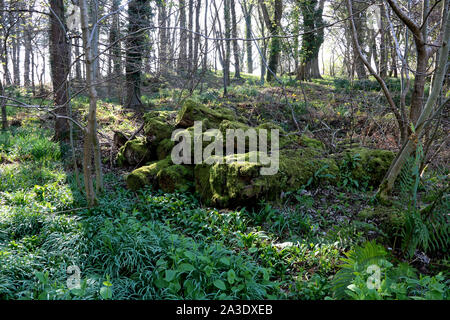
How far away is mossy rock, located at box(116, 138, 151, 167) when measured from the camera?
6.94 metres

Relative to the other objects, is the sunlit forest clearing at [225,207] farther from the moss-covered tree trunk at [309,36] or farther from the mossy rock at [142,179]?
the moss-covered tree trunk at [309,36]

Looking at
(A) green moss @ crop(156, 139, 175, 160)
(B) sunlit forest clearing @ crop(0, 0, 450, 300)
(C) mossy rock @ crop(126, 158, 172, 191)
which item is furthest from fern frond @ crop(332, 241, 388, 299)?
(A) green moss @ crop(156, 139, 175, 160)

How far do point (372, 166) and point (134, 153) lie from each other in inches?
208

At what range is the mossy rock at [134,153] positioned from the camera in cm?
694

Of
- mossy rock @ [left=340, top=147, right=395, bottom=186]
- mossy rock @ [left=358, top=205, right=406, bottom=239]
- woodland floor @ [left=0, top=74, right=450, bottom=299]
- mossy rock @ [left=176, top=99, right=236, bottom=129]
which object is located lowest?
woodland floor @ [left=0, top=74, right=450, bottom=299]

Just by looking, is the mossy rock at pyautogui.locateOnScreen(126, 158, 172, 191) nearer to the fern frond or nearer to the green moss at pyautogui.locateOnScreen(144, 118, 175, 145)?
the green moss at pyautogui.locateOnScreen(144, 118, 175, 145)

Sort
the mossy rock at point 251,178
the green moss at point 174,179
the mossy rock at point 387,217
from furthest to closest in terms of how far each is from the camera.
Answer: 1. the green moss at point 174,179
2. the mossy rock at point 251,178
3. the mossy rock at point 387,217

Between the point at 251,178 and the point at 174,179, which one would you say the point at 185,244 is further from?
the point at 174,179

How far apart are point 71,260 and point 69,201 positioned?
1.90m

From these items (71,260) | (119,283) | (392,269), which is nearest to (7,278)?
(71,260)

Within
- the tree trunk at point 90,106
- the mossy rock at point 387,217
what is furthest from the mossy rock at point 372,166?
the tree trunk at point 90,106

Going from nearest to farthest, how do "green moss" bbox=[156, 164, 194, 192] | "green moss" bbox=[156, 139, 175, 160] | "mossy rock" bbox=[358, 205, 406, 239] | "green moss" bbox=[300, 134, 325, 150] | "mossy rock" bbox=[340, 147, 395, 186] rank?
"mossy rock" bbox=[358, 205, 406, 239], "mossy rock" bbox=[340, 147, 395, 186], "green moss" bbox=[156, 164, 194, 192], "green moss" bbox=[300, 134, 325, 150], "green moss" bbox=[156, 139, 175, 160]

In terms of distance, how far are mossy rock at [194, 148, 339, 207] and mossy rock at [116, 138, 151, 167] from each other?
2.09 m

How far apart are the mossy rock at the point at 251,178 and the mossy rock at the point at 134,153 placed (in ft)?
6.87
